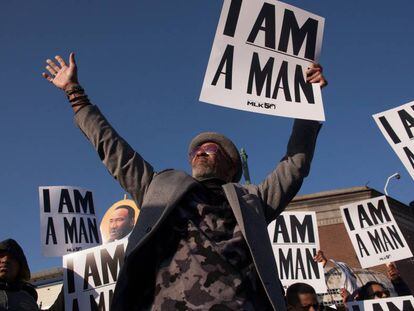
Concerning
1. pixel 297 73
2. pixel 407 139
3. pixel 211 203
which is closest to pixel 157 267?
pixel 211 203

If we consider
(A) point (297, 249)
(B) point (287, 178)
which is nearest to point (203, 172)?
(B) point (287, 178)

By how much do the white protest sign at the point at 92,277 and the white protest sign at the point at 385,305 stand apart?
268 cm

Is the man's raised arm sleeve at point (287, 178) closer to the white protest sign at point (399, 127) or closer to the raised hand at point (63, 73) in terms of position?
the raised hand at point (63, 73)

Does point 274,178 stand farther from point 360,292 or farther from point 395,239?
point 395,239

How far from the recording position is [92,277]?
5227mm

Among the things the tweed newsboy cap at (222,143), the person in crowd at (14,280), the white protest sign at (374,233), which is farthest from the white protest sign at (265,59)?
the white protest sign at (374,233)

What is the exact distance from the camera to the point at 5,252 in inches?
159

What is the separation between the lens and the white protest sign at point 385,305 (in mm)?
5785

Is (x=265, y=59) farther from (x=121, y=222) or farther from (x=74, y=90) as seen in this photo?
(x=121, y=222)

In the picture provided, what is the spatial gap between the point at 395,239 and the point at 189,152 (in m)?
5.46

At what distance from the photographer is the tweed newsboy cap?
2762 millimetres

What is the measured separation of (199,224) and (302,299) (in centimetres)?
276

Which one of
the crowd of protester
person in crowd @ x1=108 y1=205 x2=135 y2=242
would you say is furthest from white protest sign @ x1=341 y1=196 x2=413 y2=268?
person in crowd @ x1=108 y1=205 x2=135 y2=242

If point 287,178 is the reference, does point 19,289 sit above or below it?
below
